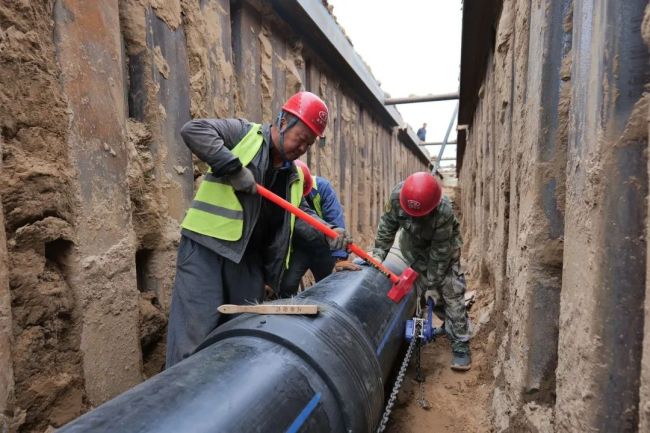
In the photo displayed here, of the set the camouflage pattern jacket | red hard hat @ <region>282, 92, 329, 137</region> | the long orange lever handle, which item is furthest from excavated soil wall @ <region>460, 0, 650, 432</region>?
the camouflage pattern jacket

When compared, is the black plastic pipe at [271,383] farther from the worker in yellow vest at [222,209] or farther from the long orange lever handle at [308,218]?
the worker in yellow vest at [222,209]

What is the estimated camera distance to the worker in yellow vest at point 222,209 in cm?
251

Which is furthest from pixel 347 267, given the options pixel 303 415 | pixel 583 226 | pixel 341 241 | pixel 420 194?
pixel 583 226

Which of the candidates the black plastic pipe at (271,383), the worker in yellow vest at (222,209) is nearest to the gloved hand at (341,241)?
the worker in yellow vest at (222,209)

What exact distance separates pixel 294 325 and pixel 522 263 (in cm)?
107

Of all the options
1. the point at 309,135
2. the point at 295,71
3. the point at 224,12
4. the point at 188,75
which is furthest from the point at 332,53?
the point at 309,135

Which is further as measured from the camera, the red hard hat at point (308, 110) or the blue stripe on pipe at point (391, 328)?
the red hard hat at point (308, 110)

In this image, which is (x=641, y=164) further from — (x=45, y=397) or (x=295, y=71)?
(x=295, y=71)

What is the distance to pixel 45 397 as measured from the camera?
2.20 metres

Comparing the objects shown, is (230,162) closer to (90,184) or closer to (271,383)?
(90,184)

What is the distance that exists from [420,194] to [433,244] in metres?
0.65

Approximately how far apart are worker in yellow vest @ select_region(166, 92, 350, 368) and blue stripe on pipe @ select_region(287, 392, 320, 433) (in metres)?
1.18

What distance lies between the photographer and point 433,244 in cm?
401

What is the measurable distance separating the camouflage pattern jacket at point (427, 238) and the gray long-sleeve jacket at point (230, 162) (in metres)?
1.46
